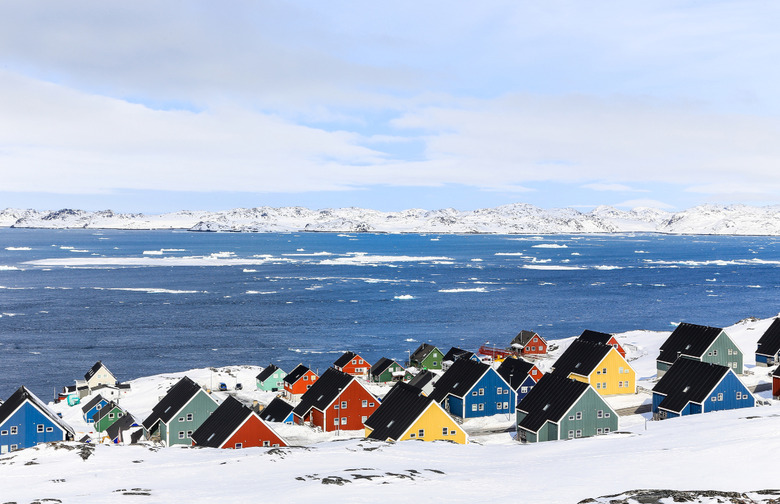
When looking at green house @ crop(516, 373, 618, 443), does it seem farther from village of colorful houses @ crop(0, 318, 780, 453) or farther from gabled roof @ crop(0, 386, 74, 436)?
gabled roof @ crop(0, 386, 74, 436)

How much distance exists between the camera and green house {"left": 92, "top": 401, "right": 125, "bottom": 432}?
5766 cm

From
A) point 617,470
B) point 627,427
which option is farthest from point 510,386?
point 617,470

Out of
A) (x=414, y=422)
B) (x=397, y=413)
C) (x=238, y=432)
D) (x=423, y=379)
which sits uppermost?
(x=397, y=413)

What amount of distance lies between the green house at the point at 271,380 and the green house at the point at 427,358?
56.3 ft

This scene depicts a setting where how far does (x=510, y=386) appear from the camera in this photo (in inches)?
2126

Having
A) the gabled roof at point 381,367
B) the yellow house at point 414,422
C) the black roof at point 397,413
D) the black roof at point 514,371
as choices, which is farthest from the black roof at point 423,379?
the yellow house at point 414,422

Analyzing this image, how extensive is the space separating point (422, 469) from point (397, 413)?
1307cm

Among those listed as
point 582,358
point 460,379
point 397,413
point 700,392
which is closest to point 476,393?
point 460,379

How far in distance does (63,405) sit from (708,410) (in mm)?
58600

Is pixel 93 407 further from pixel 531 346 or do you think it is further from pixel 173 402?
pixel 531 346

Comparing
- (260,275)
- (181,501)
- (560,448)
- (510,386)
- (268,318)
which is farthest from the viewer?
(260,275)

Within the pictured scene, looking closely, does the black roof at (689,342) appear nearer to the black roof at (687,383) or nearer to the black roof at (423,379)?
the black roof at (687,383)

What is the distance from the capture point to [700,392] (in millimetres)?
46344

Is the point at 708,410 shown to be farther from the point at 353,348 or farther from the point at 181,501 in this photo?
the point at 353,348
